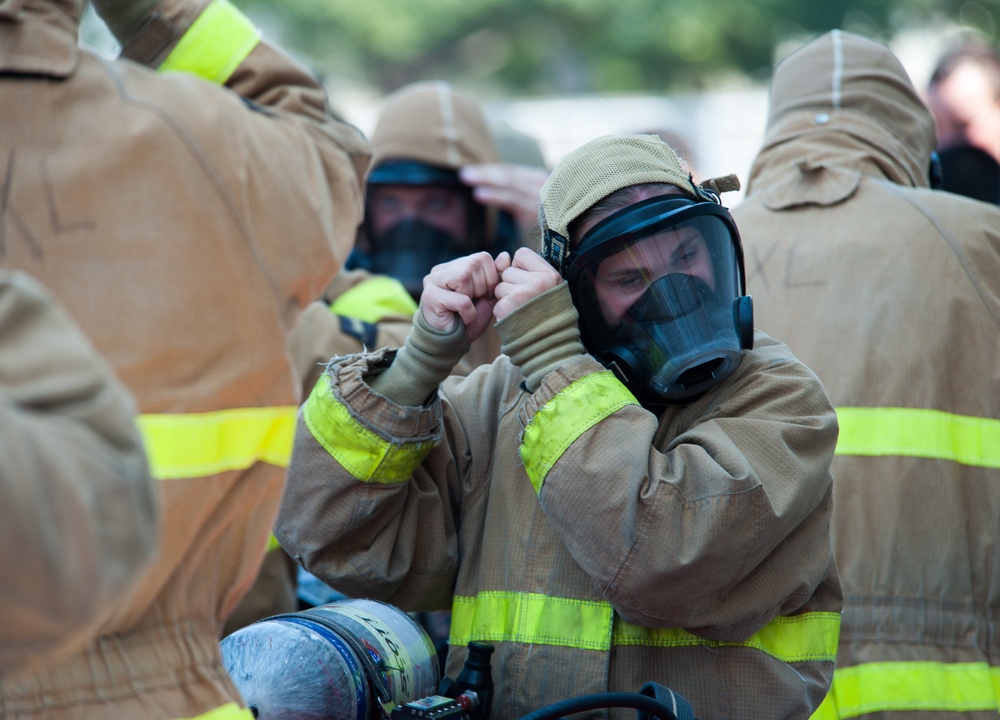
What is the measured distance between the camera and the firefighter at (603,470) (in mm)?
1961

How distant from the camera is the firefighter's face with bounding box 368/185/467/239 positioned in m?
4.64

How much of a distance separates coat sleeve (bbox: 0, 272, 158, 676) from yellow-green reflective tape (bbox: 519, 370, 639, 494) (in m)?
1.02

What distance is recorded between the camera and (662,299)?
2.17m

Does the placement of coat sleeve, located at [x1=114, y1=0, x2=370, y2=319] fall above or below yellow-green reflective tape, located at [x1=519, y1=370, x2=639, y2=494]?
above

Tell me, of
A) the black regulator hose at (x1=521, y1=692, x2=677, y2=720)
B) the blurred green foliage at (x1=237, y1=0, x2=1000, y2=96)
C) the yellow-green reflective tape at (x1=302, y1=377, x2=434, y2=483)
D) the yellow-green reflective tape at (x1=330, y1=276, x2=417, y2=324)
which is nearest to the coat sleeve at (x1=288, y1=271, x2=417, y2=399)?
the yellow-green reflective tape at (x1=330, y1=276, x2=417, y2=324)

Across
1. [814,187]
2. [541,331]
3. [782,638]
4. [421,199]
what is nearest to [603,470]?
[541,331]

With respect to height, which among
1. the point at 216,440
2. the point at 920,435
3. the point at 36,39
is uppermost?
the point at 36,39

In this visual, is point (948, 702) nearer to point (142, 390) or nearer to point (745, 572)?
point (745, 572)

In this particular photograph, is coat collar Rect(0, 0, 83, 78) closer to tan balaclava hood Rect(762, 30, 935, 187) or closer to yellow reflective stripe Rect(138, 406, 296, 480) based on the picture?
yellow reflective stripe Rect(138, 406, 296, 480)

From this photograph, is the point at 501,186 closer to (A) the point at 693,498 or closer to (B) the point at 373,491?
(B) the point at 373,491

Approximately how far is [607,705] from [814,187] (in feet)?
6.00

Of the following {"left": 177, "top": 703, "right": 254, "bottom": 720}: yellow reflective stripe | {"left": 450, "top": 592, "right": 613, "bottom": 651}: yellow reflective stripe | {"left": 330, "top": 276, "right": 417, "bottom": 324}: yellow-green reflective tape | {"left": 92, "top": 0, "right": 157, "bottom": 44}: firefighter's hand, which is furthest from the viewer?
{"left": 330, "top": 276, "right": 417, "bottom": 324}: yellow-green reflective tape

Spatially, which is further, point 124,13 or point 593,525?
point 593,525

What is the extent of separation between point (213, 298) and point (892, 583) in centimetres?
198
